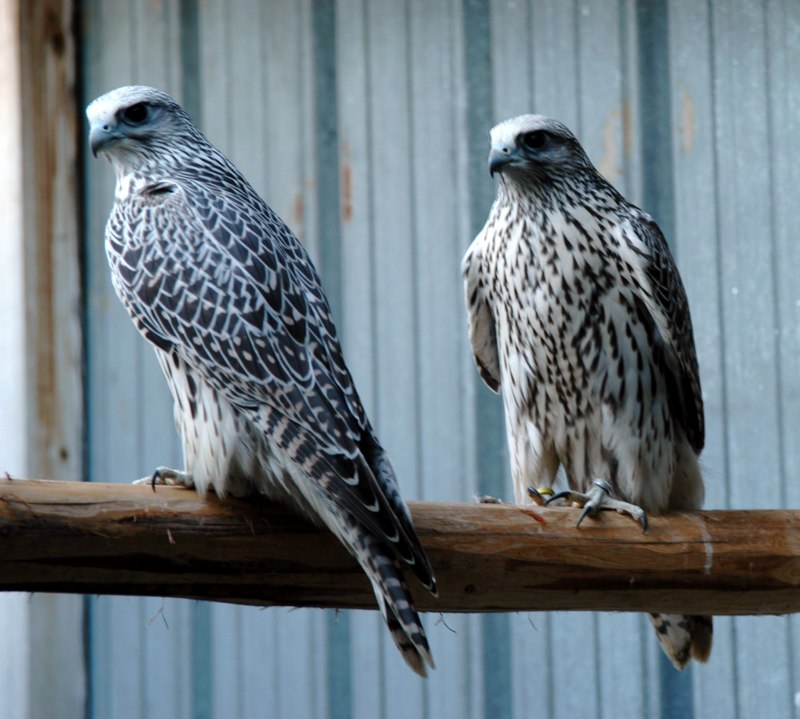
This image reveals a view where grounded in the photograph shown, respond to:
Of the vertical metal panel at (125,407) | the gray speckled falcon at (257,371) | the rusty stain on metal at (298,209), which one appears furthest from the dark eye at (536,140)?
the vertical metal panel at (125,407)

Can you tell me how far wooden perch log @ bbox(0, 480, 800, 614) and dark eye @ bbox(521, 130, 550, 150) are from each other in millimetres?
1096

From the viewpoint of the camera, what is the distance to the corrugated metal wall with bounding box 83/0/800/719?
421 centimetres

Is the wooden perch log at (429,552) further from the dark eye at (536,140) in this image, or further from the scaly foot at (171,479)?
the dark eye at (536,140)

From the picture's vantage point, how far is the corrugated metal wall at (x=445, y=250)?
421cm

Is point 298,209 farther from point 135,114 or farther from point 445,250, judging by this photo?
point 135,114

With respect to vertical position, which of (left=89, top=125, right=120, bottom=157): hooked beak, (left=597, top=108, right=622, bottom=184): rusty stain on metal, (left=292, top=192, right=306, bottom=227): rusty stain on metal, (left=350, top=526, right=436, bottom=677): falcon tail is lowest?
(left=350, top=526, right=436, bottom=677): falcon tail

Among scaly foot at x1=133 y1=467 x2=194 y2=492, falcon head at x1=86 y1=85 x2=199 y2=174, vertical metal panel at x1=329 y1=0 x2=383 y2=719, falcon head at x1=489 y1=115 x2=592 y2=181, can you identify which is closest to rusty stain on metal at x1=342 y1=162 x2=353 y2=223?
vertical metal panel at x1=329 y1=0 x2=383 y2=719

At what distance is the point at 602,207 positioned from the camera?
3.46 metres

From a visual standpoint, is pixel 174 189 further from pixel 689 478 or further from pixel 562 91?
pixel 562 91

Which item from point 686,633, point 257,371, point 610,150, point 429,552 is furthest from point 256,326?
point 610,150

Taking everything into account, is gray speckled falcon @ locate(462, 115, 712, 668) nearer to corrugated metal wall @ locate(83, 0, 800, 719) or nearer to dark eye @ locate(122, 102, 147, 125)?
corrugated metal wall @ locate(83, 0, 800, 719)

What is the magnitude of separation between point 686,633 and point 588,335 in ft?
3.02

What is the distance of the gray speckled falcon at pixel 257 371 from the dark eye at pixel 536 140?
0.86 meters

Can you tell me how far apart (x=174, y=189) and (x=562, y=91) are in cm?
196
